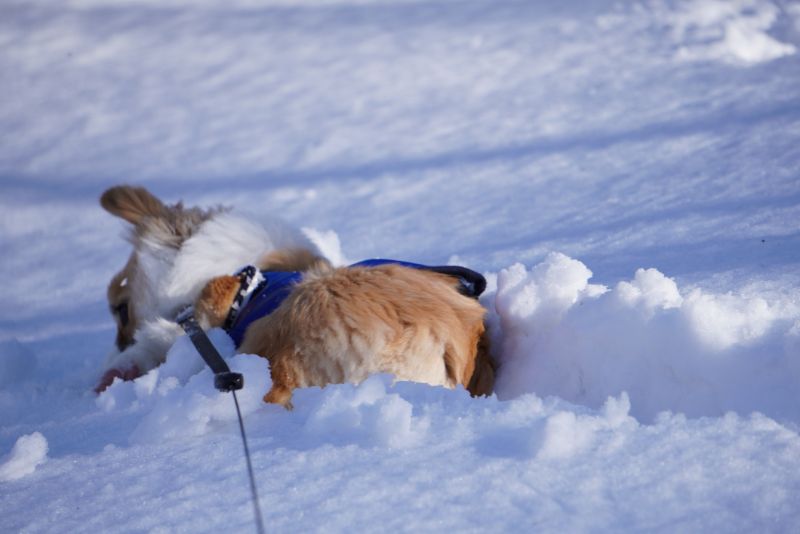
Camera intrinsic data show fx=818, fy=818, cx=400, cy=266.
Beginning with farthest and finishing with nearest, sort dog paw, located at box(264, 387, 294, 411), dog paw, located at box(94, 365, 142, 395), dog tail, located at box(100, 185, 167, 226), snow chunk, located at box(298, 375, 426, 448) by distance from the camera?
dog tail, located at box(100, 185, 167, 226)
dog paw, located at box(94, 365, 142, 395)
dog paw, located at box(264, 387, 294, 411)
snow chunk, located at box(298, 375, 426, 448)

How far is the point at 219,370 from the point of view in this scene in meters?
1.97

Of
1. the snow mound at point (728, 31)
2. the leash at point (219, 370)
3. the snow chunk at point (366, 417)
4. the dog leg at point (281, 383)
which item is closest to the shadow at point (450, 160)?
the snow mound at point (728, 31)

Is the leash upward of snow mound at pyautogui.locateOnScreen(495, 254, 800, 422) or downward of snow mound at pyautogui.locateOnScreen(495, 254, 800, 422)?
upward

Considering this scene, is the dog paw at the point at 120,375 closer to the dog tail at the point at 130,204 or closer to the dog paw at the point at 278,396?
the dog tail at the point at 130,204

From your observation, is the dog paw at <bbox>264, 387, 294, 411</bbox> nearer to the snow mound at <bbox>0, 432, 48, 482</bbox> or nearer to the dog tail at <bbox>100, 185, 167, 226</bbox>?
the snow mound at <bbox>0, 432, 48, 482</bbox>

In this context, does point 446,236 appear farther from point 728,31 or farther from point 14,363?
point 728,31

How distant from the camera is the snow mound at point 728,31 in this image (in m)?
4.82

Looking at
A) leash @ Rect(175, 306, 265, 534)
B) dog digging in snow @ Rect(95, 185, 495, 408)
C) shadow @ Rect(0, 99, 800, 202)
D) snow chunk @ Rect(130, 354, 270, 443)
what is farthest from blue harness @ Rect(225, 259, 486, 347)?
shadow @ Rect(0, 99, 800, 202)

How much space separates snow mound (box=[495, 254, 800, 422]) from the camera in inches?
73.3

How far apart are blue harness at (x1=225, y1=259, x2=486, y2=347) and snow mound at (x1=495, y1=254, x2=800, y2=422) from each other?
0.31ft

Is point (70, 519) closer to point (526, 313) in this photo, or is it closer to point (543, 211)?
point (526, 313)

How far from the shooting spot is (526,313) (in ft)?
7.70

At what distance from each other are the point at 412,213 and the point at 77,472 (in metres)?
2.35

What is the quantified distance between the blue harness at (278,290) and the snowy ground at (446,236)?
9cm
